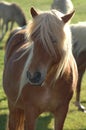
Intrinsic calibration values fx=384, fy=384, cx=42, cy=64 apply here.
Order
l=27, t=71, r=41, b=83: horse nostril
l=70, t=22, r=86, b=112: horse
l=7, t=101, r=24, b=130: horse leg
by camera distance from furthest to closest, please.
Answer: l=70, t=22, r=86, b=112: horse, l=7, t=101, r=24, b=130: horse leg, l=27, t=71, r=41, b=83: horse nostril

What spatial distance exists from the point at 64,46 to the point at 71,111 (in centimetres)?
282

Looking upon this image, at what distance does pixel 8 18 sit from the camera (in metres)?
11.0

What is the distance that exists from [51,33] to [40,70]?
292 mm

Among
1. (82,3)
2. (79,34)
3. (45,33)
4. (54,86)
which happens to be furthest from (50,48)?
(82,3)

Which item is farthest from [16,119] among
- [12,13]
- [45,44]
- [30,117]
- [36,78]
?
[12,13]

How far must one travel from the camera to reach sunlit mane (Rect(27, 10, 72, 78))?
2.90m

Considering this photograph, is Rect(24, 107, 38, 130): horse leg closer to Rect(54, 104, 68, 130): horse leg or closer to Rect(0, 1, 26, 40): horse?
Rect(54, 104, 68, 130): horse leg

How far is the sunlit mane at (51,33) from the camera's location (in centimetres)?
290

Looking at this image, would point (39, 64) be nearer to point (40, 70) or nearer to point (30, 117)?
point (40, 70)

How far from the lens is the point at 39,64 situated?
291 centimetres

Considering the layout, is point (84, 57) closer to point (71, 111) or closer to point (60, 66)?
point (71, 111)

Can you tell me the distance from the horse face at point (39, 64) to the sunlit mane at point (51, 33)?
1.5 inches

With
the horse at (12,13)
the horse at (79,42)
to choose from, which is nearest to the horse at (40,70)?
the horse at (79,42)

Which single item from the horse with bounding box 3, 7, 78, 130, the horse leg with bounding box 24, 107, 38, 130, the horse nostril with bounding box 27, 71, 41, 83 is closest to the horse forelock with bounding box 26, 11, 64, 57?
the horse with bounding box 3, 7, 78, 130
